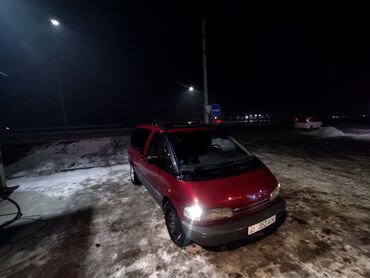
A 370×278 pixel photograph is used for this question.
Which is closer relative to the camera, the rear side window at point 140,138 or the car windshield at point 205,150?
the car windshield at point 205,150

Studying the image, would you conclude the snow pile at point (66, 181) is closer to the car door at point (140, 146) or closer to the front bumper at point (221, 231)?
the car door at point (140, 146)

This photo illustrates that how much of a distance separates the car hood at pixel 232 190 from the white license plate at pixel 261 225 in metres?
0.32

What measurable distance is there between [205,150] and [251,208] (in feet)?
4.75

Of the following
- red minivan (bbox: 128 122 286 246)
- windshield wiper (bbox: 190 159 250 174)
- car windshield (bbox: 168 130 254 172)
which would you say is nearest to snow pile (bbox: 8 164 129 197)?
red minivan (bbox: 128 122 286 246)

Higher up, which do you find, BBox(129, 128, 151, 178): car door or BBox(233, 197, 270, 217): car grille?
BBox(129, 128, 151, 178): car door

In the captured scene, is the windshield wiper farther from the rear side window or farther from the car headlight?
the rear side window

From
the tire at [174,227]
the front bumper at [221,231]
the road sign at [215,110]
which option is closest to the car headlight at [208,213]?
the front bumper at [221,231]

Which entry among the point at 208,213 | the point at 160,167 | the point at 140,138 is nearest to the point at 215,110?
the point at 140,138

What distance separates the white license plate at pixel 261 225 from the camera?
2.89 m

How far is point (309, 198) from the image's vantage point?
4.84 m

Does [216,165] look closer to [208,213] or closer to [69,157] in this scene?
[208,213]

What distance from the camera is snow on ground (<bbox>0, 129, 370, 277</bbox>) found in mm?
2801

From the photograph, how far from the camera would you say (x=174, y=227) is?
3467 mm

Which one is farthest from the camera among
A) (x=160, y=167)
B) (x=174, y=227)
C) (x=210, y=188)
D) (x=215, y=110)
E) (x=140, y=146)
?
(x=215, y=110)
